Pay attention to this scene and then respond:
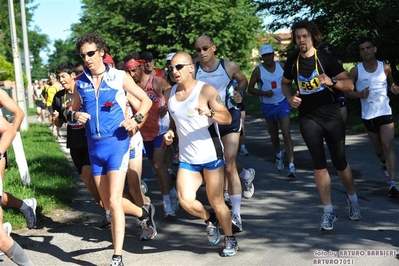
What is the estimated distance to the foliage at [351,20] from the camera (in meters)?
18.8

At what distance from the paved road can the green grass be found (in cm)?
24

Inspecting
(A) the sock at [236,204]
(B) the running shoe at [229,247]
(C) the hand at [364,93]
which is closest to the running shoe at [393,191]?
(C) the hand at [364,93]

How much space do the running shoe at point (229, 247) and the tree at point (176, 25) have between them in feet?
128

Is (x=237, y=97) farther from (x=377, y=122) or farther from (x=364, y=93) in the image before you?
(x=377, y=122)

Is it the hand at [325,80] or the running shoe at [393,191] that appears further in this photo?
the running shoe at [393,191]

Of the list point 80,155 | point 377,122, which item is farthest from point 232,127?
point 377,122

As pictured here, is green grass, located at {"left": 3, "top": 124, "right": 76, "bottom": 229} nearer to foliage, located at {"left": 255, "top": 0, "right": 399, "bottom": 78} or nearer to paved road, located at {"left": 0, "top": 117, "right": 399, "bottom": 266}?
paved road, located at {"left": 0, "top": 117, "right": 399, "bottom": 266}

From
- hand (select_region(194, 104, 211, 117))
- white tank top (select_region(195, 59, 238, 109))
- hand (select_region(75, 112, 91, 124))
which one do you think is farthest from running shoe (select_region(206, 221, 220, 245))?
white tank top (select_region(195, 59, 238, 109))

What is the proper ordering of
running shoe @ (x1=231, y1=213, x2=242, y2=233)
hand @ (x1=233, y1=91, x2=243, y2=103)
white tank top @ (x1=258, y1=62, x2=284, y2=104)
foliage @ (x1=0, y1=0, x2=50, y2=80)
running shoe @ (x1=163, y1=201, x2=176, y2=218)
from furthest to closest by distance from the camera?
foliage @ (x1=0, y1=0, x2=50, y2=80) → white tank top @ (x1=258, y1=62, x2=284, y2=104) → running shoe @ (x1=163, y1=201, x2=176, y2=218) → hand @ (x1=233, y1=91, x2=243, y2=103) → running shoe @ (x1=231, y1=213, x2=242, y2=233)

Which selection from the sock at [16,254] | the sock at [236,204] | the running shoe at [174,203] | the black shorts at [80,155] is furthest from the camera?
the running shoe at [174,203]

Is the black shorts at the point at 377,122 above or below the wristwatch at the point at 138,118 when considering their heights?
below

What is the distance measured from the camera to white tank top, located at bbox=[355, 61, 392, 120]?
9.22m

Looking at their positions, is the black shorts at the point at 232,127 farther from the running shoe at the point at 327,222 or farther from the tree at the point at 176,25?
the tree at the point at 176,25

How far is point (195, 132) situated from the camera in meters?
6.53
